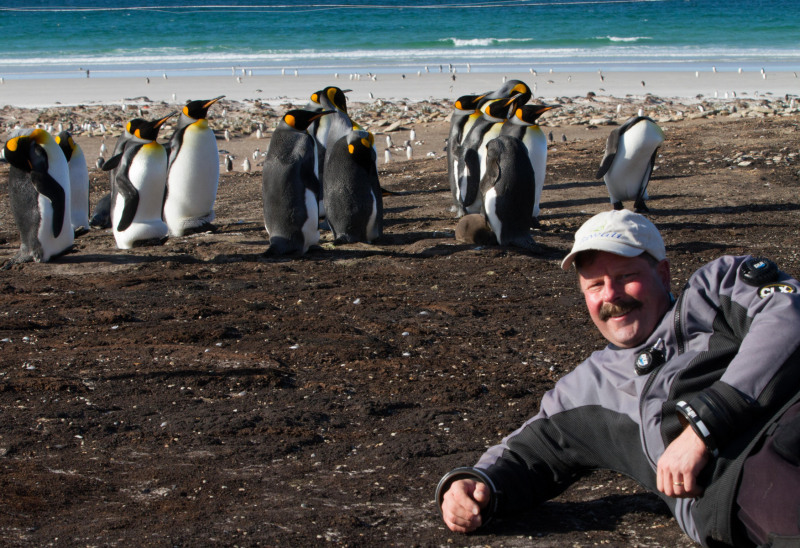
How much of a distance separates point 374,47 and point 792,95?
23.6 metres

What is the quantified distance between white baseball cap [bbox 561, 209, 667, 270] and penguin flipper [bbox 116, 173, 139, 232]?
6858 millimetres

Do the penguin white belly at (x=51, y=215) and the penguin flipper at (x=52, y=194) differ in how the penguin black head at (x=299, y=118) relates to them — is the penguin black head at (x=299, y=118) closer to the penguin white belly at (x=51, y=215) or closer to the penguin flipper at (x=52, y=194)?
the penguin white belly at (x=51, y=215)

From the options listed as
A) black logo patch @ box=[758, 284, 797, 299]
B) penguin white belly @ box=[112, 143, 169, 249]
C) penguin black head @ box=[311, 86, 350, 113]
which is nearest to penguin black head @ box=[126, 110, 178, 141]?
penguin white belly @ box=[112, 143, 169, 249]

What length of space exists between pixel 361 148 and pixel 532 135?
2.24 metres

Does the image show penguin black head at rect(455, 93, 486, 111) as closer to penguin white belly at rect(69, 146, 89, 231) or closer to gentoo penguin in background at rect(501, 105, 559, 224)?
gentoo penguin in background at rect(501, 105, 559, 224)

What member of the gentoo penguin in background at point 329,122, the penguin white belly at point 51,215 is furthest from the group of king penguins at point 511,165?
the penguin white belly at point 51,215

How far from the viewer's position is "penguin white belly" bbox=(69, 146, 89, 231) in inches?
380

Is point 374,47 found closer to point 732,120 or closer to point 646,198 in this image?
point 732,120

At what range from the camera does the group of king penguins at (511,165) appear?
7910 millimetres

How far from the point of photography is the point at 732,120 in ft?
48.7

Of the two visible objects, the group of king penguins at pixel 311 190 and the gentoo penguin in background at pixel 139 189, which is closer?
the group of king penguins at pixel 311 190

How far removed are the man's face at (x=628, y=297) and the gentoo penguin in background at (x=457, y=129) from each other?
7.49 metres

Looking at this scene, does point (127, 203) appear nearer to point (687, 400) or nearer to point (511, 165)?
point (511, 165)

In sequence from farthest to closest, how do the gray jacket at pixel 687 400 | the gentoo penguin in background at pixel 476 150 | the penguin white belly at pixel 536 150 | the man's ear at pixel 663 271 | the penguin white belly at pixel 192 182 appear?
1. the penguin white belly at pixel 536 150
2. the gentoo penguin in background at pixel 476 150
3. the penguin white belly at pixel 192 182
4. the man's ear at pixel 663 271
5. the gray jacket at pixel 687 400
